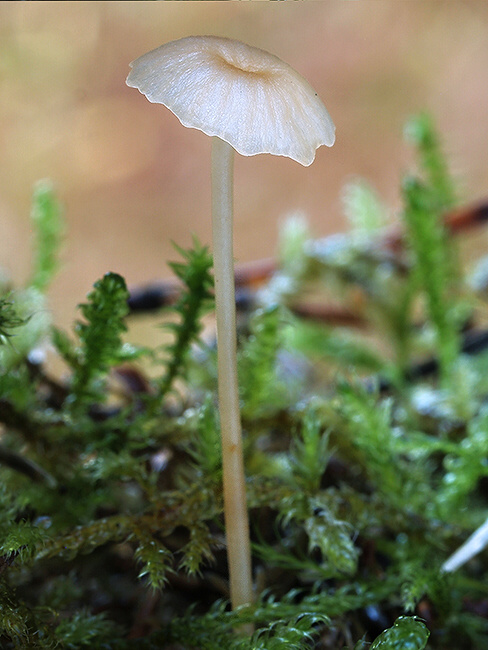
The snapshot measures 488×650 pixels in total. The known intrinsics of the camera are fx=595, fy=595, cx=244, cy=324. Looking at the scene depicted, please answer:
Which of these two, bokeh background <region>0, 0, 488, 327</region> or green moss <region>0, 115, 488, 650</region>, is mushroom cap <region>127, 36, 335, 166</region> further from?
bokeh background <region>0, 0, 488, 327</region>

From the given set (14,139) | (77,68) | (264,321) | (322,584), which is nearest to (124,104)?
(77,68)

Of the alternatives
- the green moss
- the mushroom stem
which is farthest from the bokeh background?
the mushroom stem

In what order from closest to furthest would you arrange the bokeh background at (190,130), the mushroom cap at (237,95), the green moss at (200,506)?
the mushroom cap at (237,95) < the green moss at (200,506) < the bokeh background at (190,130)

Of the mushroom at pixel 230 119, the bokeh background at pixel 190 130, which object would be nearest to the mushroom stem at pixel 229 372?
the mushroom at pixel 230 119

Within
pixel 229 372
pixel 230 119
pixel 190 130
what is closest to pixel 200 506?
pixel 229 372

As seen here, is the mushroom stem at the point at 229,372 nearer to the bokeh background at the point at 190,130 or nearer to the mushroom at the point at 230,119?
the mushroom at the point at 230,119

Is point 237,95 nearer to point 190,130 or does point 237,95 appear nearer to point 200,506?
point 200,506

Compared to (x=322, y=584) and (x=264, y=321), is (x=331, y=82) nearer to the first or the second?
(x=264, y=321)
